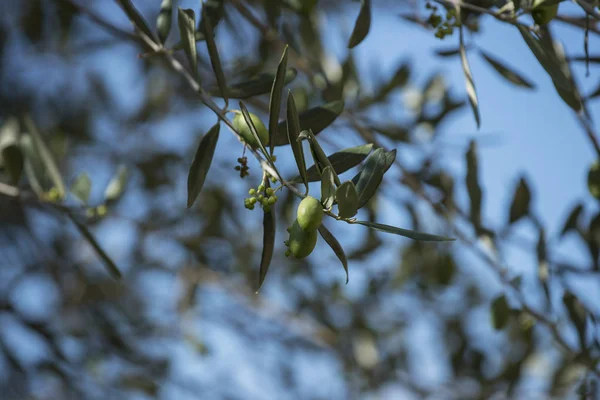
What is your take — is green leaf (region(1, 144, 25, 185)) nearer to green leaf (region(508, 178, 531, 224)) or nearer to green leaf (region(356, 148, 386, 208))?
green leaf (region(356, 148, 386, 208))

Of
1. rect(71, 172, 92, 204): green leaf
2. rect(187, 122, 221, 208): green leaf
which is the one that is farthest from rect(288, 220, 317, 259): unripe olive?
rect(71, 172, 92, 204): green leaf

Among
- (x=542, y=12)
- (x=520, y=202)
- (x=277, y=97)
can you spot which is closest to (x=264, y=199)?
(x=277, y=97)

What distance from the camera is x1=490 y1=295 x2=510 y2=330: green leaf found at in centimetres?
171

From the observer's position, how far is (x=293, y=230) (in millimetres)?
880

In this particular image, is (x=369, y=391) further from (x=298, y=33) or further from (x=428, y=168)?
(x=298, y=33)

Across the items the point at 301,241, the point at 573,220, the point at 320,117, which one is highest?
the point at 573,220

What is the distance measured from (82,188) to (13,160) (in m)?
0.19

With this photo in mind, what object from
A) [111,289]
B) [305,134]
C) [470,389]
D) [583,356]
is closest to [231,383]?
[111,289]

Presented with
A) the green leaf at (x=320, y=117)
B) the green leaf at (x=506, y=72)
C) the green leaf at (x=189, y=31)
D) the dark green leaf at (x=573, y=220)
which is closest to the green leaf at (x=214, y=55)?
the green leaf at (x=189, y=31)

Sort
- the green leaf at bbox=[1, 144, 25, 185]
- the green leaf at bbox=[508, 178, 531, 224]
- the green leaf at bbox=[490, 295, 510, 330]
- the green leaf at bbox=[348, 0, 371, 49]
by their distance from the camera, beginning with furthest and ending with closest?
the green leaf at bbox=[508, 178, 531, 224], the green leaf at bbox=[490, 295, 510, 330], the green leaf at bbox=[1, 144, 25, 185], the green leaf at bbox=[348, 0, 371, 49]

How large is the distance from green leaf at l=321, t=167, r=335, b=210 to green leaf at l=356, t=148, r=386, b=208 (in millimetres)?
50

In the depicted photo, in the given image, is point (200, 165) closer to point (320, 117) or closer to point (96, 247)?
point (320, 117)

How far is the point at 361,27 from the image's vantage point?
49.3 inches

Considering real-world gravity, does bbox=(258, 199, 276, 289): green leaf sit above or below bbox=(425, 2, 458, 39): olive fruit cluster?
below
